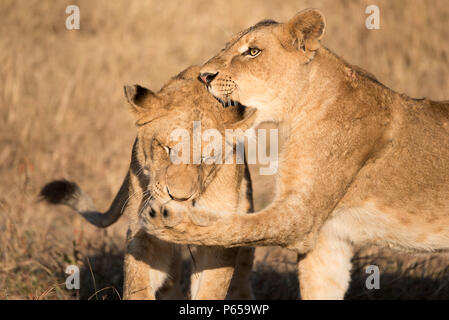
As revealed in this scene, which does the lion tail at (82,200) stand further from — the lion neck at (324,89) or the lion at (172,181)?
the lion neck at (324,89)

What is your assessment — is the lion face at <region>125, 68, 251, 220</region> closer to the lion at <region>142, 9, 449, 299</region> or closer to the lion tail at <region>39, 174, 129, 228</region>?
the lion at <region>142, 9, 449, 299</region>

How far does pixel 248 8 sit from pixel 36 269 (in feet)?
17.9

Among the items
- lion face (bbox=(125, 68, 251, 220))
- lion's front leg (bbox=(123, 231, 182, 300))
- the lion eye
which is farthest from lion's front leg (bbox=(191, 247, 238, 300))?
the lion eye

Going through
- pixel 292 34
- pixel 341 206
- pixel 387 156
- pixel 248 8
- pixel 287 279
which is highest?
pixel 248 8

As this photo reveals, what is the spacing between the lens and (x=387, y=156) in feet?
10.5

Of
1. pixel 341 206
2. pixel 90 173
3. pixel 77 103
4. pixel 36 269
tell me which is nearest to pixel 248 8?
pixel 77 103

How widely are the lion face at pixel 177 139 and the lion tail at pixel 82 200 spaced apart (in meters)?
0.41

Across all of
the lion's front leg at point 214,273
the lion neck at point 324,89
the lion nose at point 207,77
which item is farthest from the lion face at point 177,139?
the lion's front leg at point 214,273

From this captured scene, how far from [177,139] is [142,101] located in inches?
12.0

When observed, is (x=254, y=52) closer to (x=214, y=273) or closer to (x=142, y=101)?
(x=142, y=101)

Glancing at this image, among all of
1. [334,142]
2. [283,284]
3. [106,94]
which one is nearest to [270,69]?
[334,142]

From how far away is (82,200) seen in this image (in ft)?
12.9

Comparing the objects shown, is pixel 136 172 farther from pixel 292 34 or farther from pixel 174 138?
pixel 292 34

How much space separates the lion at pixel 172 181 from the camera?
301cm
